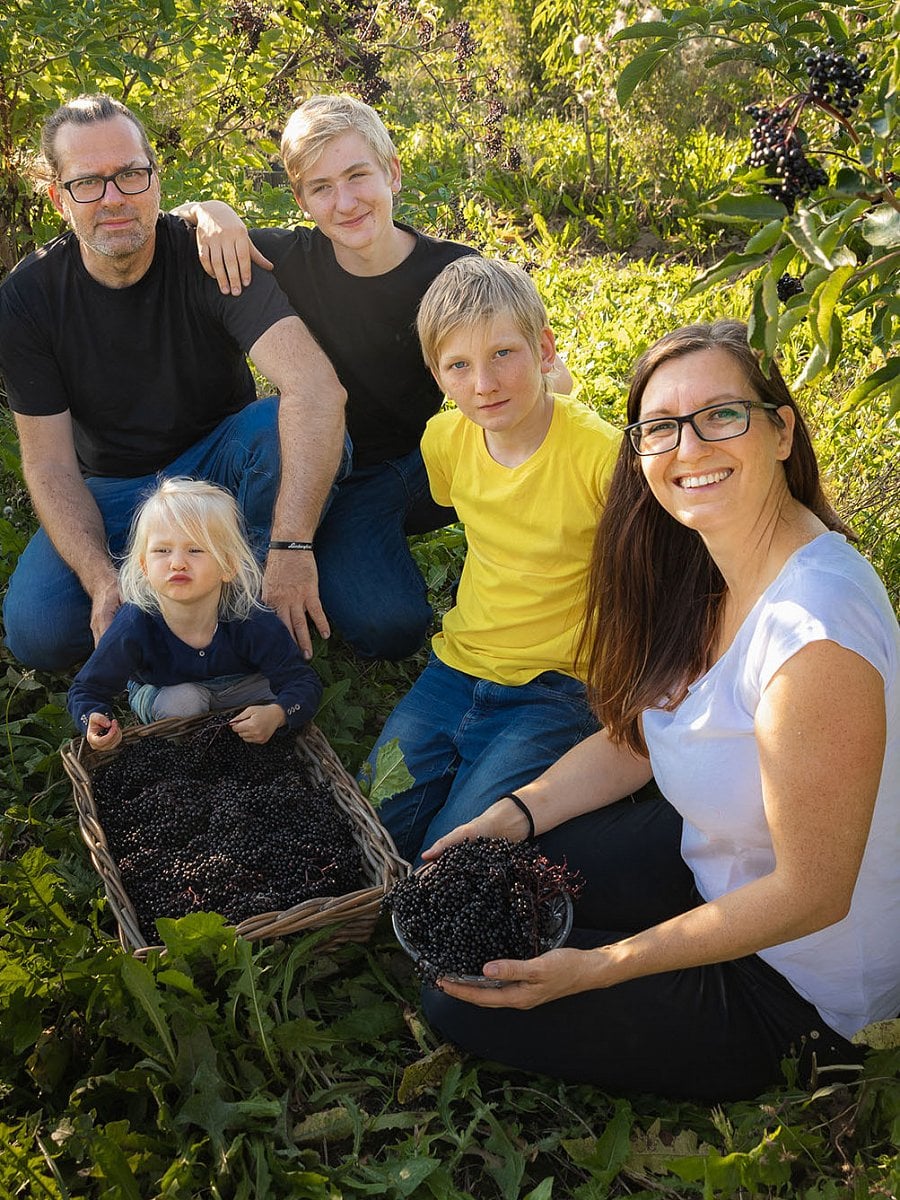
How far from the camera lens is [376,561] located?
3.56 meters

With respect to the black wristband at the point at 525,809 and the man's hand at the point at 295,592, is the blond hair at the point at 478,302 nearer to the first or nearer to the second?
the man's hand at the point at 295,592

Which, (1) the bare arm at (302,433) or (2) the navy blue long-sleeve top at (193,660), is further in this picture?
(1) the bare arm at (302,433)

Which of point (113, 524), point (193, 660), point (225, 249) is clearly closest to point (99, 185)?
point (225, 249)

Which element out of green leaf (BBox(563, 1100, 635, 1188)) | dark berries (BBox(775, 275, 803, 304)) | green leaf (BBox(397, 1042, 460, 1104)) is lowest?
green leaf (BBox(563, 1100, 635, 1188))

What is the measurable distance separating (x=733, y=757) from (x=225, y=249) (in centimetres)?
218

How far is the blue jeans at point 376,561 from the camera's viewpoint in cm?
348

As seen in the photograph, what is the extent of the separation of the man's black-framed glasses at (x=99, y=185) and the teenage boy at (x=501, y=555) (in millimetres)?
1044

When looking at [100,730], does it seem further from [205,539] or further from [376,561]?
→ [376,561]

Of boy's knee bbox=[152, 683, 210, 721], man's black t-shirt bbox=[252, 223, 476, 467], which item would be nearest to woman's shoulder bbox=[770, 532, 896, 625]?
boy's knee bbox=[152, 683, 210, 721]

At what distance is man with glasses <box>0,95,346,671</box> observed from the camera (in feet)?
10.5

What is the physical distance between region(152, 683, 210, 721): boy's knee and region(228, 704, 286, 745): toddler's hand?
0.21 m

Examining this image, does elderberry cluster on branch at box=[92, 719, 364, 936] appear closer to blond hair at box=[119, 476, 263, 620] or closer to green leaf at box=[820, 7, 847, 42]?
blond hair at box=[119, 476, 263, 620]

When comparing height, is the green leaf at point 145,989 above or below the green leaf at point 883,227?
below

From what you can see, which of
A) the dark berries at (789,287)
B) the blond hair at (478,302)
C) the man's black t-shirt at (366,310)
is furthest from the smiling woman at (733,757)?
the man's black t-shirt at (366,310)
